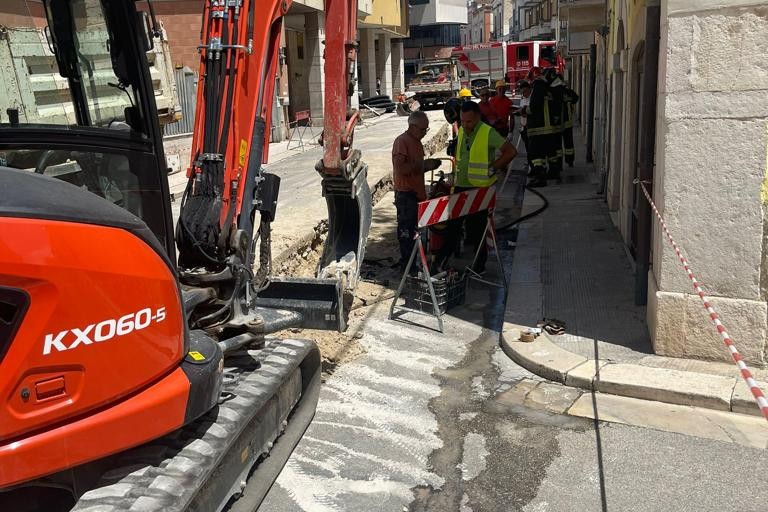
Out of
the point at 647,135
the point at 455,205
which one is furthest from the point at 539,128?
the point at 647,135

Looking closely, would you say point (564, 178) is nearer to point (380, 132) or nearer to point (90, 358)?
point (380, 132)

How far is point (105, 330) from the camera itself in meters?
2.65

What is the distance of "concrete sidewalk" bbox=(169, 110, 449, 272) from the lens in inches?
352

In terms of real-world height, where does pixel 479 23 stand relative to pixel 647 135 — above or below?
above

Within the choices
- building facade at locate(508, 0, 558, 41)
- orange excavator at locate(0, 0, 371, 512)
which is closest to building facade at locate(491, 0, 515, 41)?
building facade at locate(508, 0, 558, 41)

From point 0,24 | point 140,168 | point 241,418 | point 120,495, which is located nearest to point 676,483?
point 241,418

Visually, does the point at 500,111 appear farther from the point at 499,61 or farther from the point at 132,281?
the point at 499,61

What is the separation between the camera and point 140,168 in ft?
11.7

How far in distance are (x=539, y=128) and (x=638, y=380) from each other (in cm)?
907

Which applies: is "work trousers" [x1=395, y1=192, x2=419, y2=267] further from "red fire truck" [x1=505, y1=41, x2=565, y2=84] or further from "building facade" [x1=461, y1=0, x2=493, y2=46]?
"building facade" [x1=461, y1=0, x2=493, y2=46]

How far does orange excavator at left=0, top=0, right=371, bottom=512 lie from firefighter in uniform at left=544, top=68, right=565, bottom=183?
9692 millimetres

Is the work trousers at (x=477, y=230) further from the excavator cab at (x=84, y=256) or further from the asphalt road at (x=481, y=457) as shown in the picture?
the excavator cab at (x=84, y=256)

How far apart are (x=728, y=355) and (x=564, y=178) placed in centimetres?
928

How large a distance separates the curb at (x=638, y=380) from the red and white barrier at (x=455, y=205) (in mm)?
1796
